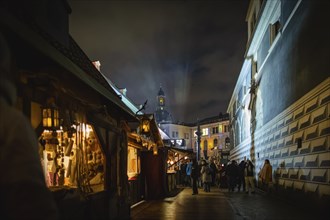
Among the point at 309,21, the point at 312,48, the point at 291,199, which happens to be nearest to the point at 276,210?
the point at 291,199

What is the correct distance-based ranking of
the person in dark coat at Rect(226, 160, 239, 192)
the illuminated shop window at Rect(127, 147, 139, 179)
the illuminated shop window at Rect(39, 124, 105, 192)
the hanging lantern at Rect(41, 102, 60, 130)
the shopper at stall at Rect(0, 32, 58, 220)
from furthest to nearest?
the person in dark coat at Rect(226, 160, 239, 192)
the illuminated shop window at Rect(127, 147, 139, 179)
the illuminated shop window at Rect(39, 124, 105, 192)
the hanging lantern at Rect(41, 102, 60, 130)
the shopper at stall at Rect(0, 32, 58, 220)

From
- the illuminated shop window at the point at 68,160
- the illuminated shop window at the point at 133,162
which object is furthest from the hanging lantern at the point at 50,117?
the illuminated shop window at the point at 133,162

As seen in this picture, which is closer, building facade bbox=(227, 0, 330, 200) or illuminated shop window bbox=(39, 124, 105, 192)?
illuminated shop window bbox=(39, 124, 105, 192)

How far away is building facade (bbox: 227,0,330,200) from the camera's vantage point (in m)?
11.5

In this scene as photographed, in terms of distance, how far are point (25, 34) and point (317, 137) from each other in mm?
10049

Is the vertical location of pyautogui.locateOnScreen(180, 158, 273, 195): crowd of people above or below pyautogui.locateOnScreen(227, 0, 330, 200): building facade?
below

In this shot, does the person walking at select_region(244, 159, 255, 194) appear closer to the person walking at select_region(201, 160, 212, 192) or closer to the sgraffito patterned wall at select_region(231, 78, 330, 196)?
the sgraffito patterned wall at select_region(231, 78, 330, 196)

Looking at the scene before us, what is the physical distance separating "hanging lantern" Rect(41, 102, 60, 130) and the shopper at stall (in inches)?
160

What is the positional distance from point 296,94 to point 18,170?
14.0 m

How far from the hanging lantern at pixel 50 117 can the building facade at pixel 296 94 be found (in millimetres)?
7961

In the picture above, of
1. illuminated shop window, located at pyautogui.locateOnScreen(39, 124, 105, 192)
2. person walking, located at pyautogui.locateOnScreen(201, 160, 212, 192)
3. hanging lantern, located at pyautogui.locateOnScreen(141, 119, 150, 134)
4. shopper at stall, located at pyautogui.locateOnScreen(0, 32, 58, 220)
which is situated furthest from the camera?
person walking, located at pyautogui.locateOnScreen(201, 160, 212, 192)

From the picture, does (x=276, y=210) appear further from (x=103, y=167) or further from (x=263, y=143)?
(x=263, y=143)

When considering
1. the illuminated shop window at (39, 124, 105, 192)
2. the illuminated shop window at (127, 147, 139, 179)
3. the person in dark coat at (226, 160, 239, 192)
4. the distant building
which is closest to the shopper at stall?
the illuminated shop window at (39, 124, 105, 192)

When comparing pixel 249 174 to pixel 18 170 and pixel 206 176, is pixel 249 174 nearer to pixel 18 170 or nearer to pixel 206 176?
pixel 206 176
